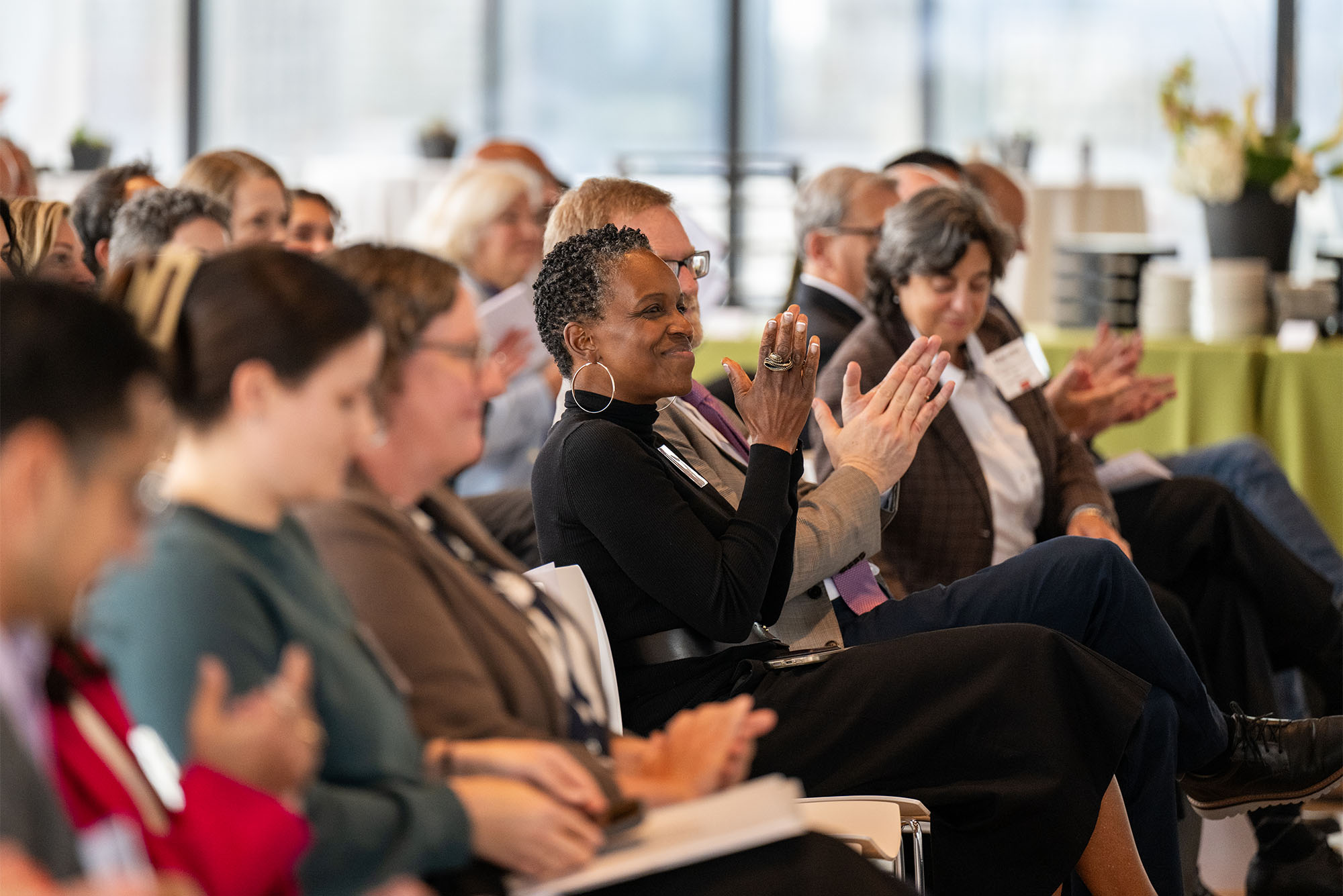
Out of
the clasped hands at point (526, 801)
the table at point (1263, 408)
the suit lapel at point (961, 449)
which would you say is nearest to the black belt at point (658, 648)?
the clasped hands at point (526, 801)

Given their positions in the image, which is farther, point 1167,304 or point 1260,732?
point 1167,304

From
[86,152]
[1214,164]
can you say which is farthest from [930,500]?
[86,152]

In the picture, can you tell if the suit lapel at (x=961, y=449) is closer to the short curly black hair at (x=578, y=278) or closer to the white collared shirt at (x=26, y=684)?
the short curly black hair at (x=578, y=278)

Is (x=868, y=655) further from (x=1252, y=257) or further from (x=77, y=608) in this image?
(x=1252, y=257)

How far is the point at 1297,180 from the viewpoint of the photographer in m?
4.47

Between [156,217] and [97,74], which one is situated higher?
[97,74]

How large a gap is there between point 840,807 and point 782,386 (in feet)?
1.77

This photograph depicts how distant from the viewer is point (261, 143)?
825cm

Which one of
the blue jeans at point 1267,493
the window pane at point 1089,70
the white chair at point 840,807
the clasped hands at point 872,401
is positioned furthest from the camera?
the window pane at point 1089,70

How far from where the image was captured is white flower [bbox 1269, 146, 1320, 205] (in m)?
4.45

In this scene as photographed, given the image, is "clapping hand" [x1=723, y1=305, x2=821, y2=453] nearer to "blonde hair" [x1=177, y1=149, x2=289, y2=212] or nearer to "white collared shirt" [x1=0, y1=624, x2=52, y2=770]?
"white collared shirt" [x1=0, y1=624, x2=52, y2=770]

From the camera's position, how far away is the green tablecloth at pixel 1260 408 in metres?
4.05

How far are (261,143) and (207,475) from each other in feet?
25.3

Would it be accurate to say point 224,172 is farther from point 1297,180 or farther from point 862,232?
point 1297,180
